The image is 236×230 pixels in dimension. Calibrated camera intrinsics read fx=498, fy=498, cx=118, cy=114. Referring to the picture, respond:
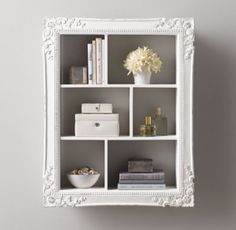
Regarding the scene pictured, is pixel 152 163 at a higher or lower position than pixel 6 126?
lower

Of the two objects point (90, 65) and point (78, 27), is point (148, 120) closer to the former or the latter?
point (90, 65)

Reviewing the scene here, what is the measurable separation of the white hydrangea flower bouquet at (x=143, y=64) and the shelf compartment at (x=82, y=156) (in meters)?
0.39

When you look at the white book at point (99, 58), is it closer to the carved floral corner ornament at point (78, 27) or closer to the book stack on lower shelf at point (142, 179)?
the carved floral corner ornament at point (78, 27)

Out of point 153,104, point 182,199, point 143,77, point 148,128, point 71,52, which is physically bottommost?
point 182,199

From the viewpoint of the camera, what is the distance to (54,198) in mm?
2236

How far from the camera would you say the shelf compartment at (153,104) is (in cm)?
242

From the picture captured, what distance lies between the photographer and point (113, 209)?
2443mm

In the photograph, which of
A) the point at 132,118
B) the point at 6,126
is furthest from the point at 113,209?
the point at 6,126

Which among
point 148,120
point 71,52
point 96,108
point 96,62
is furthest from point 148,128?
point 71,52

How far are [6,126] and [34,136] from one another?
0.14 m

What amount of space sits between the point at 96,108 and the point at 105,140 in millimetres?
156

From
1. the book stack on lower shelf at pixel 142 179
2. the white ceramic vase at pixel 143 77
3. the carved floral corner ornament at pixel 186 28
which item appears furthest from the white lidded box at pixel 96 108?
the carved floral corner ornament at pixel 186 28

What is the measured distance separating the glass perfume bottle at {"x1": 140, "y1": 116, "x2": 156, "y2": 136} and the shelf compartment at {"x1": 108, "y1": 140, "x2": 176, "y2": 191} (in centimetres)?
11

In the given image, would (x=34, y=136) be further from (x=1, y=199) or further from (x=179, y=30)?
(x=179, y=30)
